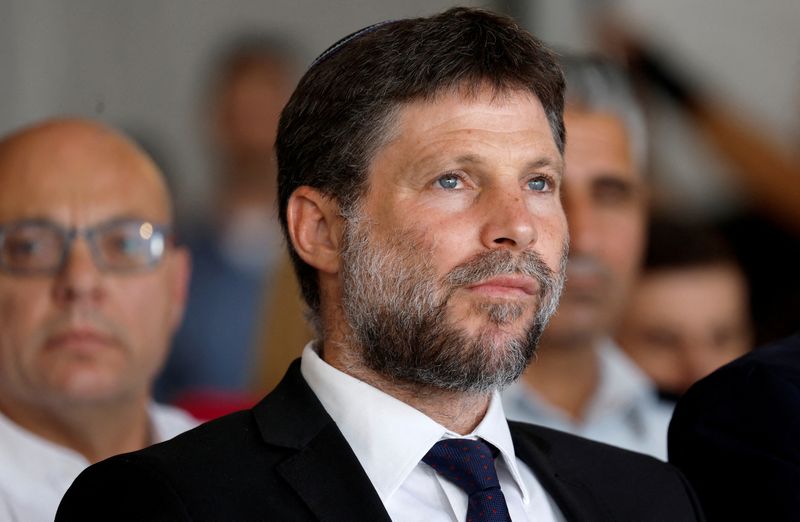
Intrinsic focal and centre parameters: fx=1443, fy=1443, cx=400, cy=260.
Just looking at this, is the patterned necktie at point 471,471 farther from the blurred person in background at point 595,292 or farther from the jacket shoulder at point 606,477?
the blurred person in background at point 595,292

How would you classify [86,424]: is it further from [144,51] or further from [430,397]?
[144,51]

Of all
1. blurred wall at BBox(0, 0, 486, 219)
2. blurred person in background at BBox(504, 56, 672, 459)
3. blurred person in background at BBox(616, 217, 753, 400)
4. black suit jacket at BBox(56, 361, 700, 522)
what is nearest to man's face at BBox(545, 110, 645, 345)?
blurred person in background at BBox(504, 56, 672, 459)

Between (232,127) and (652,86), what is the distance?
168cm

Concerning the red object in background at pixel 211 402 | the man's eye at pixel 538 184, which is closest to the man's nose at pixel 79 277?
the red object in background at pixel 211 402

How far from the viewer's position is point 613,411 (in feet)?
12.5

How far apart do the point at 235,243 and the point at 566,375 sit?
135 cm

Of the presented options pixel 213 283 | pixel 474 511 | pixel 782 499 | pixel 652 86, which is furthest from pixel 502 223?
pixel 652 86

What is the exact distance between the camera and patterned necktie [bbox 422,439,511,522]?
89.4 inches

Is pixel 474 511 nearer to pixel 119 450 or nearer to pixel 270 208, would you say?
pixel 119 450

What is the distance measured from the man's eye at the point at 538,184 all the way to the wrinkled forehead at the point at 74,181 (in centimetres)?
111

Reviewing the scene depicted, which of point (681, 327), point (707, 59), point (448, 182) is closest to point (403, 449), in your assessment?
point (448, 182)

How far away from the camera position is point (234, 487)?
2.19 metres

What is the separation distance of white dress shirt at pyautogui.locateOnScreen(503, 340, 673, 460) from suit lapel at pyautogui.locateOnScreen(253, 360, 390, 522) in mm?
1400

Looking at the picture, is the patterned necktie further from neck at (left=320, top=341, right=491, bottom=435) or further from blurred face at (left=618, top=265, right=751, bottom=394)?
blurred face at (left=618, top=265, right=751, bottom=394)
